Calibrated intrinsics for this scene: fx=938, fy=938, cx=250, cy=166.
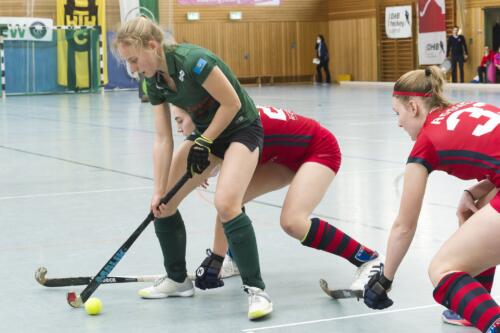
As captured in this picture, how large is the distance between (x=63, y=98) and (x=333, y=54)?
12.8 metres

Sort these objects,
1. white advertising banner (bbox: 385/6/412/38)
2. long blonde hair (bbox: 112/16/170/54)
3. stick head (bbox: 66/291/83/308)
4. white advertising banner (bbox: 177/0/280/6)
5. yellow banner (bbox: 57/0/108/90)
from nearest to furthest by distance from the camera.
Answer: long blonde hair (bbox: 112/16/170/54) → stick head (bbox: 66/291/83/308) → yellow banner (bbox: 57/0/108/90) → white advertising banner (bbox: 385/6/412/38) → white advertising banner (bbox: 177/0/280/6)

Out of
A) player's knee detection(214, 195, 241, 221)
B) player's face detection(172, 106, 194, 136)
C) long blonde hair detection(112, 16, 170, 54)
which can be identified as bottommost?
player's knee detection(214, 195, 241, 221)

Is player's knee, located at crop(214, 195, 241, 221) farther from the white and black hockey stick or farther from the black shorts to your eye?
the white and black hockey stick

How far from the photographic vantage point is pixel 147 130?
14.1m

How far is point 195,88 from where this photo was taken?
13.4 feet

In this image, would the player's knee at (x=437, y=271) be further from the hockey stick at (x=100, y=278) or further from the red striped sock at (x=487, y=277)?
the hockey stick at (x=100, y=278)

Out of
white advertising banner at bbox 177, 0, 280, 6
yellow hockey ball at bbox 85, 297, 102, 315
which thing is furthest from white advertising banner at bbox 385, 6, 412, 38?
yellow hockey ball at bbox 85, 297, 102, 315

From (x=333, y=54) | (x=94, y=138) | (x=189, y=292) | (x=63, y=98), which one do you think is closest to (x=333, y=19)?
(x=333, y=54)

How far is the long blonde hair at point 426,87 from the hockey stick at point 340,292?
1067mm

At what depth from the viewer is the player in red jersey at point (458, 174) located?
324 cm

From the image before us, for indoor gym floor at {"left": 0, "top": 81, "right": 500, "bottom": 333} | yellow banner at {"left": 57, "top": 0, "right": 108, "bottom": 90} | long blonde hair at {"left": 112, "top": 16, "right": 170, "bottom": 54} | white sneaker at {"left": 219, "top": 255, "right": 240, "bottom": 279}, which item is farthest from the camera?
yellow banner at {"left": 57, "top": 0, "right": 108, "bottom": 90}

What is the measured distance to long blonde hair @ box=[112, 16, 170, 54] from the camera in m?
3.97

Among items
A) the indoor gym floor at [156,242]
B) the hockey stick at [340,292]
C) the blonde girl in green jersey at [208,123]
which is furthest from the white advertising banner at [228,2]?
the hockey stick at [340,292]

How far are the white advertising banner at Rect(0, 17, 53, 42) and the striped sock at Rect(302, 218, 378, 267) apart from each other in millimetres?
22365
